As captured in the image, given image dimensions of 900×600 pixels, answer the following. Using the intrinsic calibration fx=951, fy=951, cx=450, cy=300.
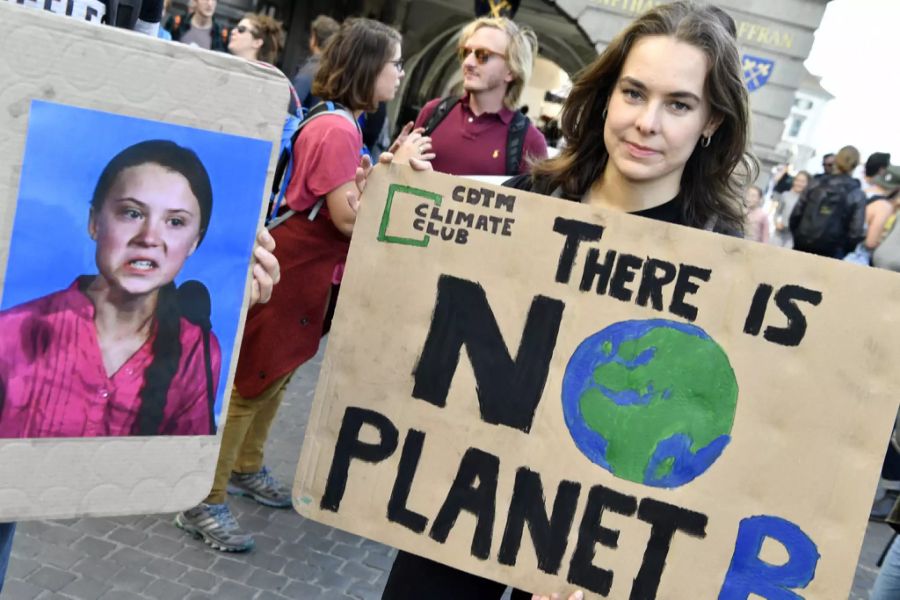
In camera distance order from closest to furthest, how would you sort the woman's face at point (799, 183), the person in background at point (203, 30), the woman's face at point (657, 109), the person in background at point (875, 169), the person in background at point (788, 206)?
the woman's face at point (657, 109)
the person in background at point (203, 30)
the person in background at point (875, 169)
the person in background at point (788, 206)
the woman's face at point (799, 183)

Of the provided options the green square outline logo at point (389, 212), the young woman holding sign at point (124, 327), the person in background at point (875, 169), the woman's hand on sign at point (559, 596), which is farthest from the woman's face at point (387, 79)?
the person in background at point (875, 169)

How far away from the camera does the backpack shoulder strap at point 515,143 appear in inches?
160

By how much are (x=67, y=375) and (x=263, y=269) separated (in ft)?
1.30

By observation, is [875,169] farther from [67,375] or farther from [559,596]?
[67,375]

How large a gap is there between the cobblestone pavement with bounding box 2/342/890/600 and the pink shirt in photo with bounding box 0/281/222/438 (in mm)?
1835

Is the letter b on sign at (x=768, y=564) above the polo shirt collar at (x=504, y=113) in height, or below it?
below

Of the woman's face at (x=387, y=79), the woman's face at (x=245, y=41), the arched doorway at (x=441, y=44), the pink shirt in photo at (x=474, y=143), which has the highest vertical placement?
the arched doorway at (x=441, y=44)

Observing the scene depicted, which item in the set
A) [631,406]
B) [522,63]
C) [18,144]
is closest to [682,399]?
[631,406]

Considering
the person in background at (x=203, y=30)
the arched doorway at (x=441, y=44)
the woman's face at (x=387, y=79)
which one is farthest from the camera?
the arched doorway at (x=441, y=44)

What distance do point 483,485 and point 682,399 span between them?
0.39 meters

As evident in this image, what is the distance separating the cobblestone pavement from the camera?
3143 mm

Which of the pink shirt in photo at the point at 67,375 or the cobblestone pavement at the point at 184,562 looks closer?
the pink shirt in photo at the point at 67,375

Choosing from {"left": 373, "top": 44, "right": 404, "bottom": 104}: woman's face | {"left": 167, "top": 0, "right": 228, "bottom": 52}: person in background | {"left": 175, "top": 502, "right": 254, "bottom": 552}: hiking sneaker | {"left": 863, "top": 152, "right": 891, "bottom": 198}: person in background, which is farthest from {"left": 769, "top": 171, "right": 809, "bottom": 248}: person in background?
{"left": 175, "top": 502, "right": 254, "bottom": 552}: hiking sneaker

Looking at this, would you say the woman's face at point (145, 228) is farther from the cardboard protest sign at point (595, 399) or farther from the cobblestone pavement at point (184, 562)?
the cobblestone pavement at point (184, 562)
